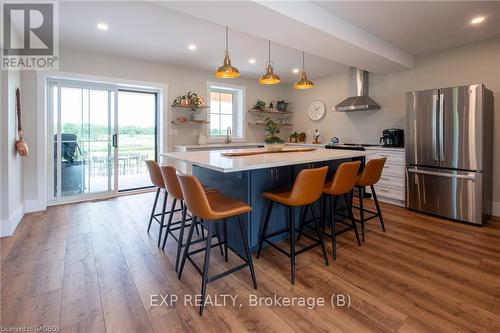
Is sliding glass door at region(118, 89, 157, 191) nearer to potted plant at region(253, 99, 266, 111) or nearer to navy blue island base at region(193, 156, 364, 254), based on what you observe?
potted plant at region(253, 99, 266, 111)

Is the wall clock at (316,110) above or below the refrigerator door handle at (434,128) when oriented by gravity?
above

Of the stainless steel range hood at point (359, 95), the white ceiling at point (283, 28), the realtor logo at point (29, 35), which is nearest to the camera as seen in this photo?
the white ceiling at point (283, 28)

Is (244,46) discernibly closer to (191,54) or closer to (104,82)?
(191,54)

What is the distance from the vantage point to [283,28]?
2732 mm

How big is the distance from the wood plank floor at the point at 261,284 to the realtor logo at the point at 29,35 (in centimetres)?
233

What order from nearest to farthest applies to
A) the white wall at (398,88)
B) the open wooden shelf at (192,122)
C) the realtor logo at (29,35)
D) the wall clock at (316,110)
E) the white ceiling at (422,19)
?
the white ceiling at (422,19)
the realtor logo at (29,35)
the white wall at (398,88)
the open wooden shelf at (192,122)
the wall clock at (316,110)

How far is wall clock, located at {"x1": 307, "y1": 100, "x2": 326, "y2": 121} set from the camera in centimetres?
605

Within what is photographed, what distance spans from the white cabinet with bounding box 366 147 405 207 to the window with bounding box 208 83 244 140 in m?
3.15

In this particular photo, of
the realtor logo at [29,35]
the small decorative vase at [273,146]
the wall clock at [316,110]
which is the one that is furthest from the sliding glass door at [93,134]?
the wall clock at [316,110]

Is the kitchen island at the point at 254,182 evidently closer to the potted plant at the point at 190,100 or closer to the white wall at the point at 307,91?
the white wall at the point at 307,91

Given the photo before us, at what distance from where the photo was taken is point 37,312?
5.54ft

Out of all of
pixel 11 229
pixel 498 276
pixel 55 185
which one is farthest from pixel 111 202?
pixel 498 276

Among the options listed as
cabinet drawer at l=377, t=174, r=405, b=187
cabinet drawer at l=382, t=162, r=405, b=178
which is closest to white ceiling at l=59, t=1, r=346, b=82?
cabinet drawer at l=382, t=162, r=405, b=178

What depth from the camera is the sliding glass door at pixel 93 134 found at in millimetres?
4258
